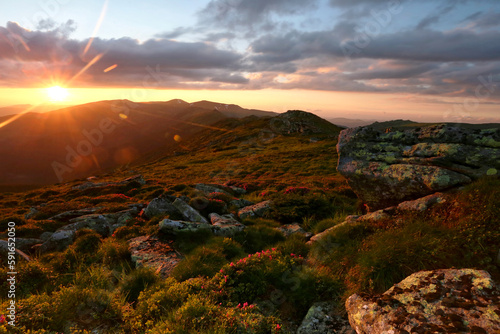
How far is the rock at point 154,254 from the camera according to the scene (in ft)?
25.5

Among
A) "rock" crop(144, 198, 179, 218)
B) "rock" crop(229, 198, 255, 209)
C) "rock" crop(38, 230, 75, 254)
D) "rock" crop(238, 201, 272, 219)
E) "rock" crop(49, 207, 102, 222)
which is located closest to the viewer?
"rock" crop(38, 230, 75, 254)

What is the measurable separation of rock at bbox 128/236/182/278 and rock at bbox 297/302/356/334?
429 centimetres

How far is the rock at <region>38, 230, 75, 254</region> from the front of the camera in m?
10.0

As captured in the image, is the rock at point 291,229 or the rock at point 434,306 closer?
the rock at point 434,306

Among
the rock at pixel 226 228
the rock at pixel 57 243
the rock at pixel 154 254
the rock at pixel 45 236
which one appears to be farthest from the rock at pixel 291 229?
the rock at pixel 45 236

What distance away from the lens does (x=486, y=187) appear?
7.03 metres

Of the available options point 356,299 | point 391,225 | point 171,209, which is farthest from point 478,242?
point 171,209

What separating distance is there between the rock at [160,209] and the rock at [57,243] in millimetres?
3661

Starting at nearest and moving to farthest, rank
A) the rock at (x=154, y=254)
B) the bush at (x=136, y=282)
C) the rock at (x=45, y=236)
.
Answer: the bush at (x=136, y=282) < the rock at (x=154, y=254) < the rock at (x=45, y=236)

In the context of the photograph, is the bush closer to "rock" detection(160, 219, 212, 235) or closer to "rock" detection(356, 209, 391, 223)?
"rock" detection(160, 219, 212, 235)

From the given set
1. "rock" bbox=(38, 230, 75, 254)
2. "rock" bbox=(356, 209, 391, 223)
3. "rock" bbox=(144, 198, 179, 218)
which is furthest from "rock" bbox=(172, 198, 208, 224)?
"rock" bbox=(356, 209, 391, 223)

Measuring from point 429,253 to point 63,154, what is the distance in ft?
721

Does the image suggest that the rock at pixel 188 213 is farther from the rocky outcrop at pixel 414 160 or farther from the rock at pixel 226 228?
the rocky outcrop at pixel 414 160

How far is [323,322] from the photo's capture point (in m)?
5.07
